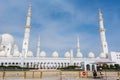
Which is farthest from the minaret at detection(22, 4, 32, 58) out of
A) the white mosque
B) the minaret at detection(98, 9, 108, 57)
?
the minaret at detection(98, 9, 108, 57)

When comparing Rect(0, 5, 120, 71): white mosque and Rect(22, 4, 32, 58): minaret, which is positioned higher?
Rect(22, 4, 32, 58): minaret

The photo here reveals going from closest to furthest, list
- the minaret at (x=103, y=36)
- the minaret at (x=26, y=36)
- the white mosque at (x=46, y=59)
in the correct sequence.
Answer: the minaret at (x=26, y=36) < the white mosque at (x=46, y=59) < the minaret at (x=103, y=36)

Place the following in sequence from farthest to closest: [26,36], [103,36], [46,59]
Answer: [103,36]
[46,59]
[26,36]

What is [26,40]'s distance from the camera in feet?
182

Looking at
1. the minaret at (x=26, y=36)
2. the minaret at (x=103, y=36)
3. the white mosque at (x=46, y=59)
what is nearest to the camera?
the minaret at (x=26, y=36)

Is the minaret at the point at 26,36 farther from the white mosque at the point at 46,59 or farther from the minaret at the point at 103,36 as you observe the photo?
the minaret at the point at 103,36

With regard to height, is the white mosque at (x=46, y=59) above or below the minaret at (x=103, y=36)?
below

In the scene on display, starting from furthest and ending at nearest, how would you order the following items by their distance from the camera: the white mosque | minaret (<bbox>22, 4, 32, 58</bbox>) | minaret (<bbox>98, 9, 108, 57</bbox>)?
minaret (<bbox>98, 9, 108, 57</bbox>) → the white mosque → minaret (<bbox>22, 4, 32, 58</bbox>)

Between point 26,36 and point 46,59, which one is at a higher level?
point 26,36

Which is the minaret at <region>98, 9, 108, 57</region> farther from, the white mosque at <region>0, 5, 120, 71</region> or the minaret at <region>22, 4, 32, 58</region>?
the minaret at <region>22, 4, 32, 58</region>

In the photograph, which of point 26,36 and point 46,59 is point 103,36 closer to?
point 46,59

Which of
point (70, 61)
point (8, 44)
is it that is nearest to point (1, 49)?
point (8, 44)

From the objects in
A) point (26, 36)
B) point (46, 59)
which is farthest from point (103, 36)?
point (26, 36)

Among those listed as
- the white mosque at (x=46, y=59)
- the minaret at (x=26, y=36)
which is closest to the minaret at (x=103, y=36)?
the white mosque at (x=46, y=59)
